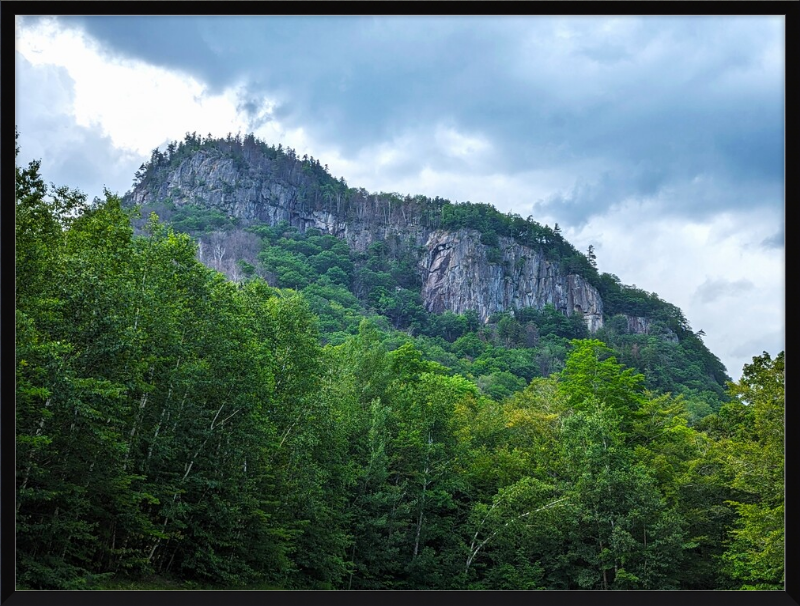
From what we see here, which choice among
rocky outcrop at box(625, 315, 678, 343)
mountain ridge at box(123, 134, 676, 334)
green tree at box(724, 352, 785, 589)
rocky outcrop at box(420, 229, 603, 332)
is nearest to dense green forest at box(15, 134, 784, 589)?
green tree at box(724, 352, 785, 589)

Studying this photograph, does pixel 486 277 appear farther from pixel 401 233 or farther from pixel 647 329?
pixel 647 329

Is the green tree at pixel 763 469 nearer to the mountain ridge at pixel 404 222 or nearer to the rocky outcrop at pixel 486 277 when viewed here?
the mountain ridge at pixel 404 222

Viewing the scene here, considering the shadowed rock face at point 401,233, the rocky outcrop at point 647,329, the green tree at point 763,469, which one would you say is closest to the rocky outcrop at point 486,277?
the shadowed rock face at point 401,233

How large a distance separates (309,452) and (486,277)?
27183 mm

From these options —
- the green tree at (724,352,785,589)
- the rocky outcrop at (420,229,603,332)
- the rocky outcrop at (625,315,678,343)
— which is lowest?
the green tree at (724,352,785,589)

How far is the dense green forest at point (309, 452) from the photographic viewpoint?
6.05 metres

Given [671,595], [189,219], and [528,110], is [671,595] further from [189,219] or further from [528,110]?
[189,219]

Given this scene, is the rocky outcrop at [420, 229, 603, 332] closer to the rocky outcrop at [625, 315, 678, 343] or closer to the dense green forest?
the rocky outcrop at [625, 315, 678, 343]

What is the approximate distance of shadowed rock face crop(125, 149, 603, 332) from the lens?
33656 millimetres

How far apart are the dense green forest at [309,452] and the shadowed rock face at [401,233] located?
15.0 metres

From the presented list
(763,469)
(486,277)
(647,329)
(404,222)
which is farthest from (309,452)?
(404,222)

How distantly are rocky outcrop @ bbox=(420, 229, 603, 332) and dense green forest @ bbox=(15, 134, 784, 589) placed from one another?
1395 centimetres

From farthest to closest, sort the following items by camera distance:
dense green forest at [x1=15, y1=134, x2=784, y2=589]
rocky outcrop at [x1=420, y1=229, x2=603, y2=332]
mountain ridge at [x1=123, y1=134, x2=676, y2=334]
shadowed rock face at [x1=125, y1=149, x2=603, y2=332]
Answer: shadowed rock face at [x1=125, y1=149, x2=603, y2=332] < rocky outcrop at [x1=420, y1=229, x2=603, y2=332] < mountain ridge at [x1=123, y1=134, x2=676, y2=334] < dense green forest at [x1=15, y1=134, x2=784, y2=589]

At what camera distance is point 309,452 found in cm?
978
